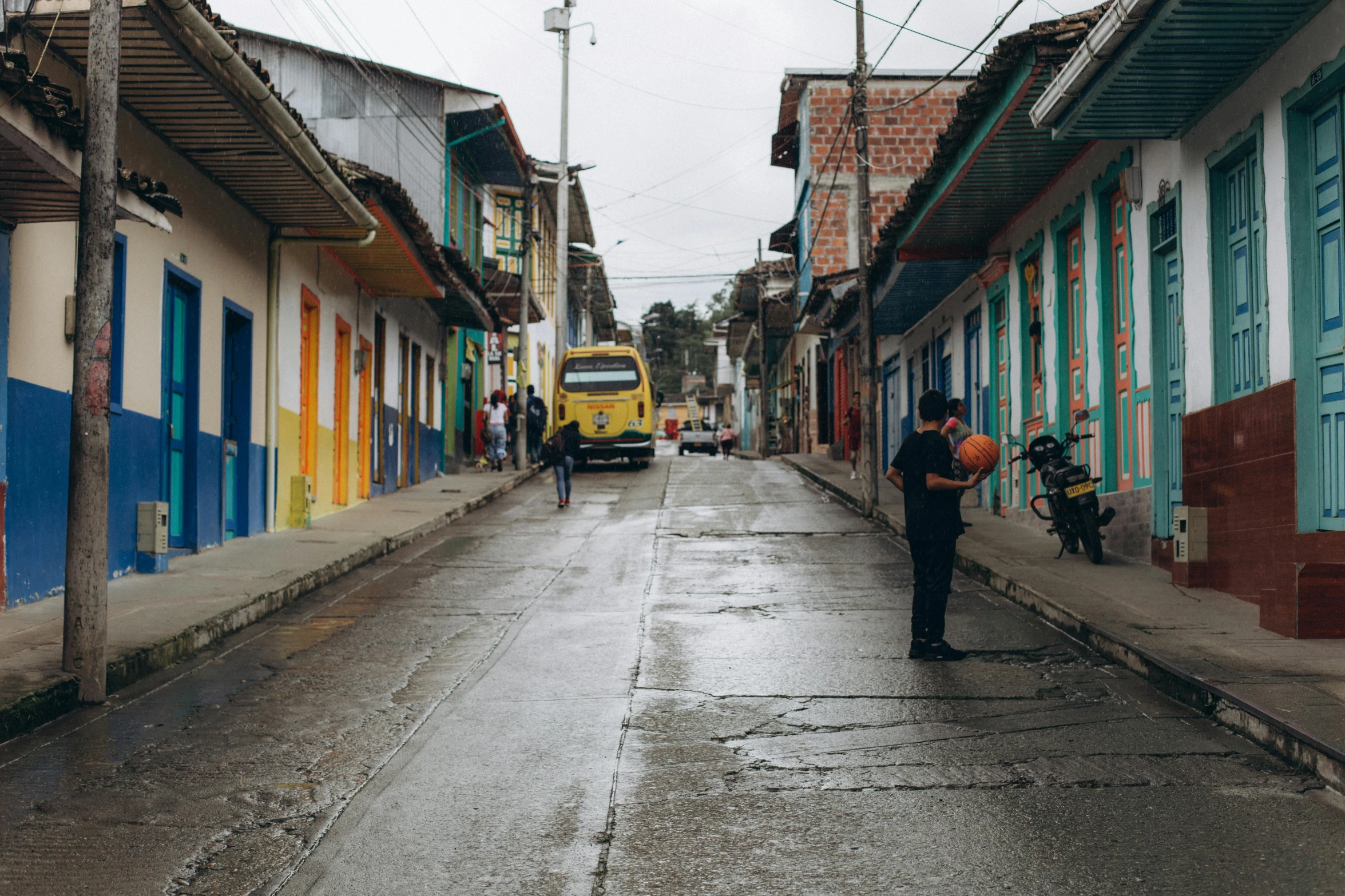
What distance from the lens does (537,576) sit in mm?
12227

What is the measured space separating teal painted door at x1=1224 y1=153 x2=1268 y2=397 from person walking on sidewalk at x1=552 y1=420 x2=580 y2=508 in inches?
484

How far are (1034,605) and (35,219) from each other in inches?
298

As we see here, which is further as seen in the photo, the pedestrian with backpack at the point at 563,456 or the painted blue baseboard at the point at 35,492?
the pedestrian with backpack at the point at 563,456

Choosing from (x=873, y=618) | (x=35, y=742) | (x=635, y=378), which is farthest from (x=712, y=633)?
(x=635, y=378)

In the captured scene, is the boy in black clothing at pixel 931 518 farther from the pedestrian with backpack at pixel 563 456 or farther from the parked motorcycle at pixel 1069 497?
the pedestrian with backpack at pixel 563 456

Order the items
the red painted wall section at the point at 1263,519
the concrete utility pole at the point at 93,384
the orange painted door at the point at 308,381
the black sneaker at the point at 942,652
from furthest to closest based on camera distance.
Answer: the orange painted door at the point at 308,381 < the black sneaker at the point at 942,652 < the red painted wall section at the point at 1263,519 < the concrete utility pole at the point at 93,384

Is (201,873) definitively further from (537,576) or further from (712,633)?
(537,576)

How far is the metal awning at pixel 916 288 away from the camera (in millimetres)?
18656

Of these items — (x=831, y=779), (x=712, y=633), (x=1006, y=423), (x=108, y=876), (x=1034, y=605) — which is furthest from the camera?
(x=1006, y=423)

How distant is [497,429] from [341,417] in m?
10.6

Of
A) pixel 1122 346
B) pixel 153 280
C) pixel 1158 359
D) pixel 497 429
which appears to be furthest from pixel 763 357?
pixel 153 280

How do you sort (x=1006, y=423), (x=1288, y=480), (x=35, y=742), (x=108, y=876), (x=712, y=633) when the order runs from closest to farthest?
1. (x=108, y=876)
2. (x=35, y=742)
3. (x=1288, y=480)
4. (x=712, y=633)
5. (x=1006, y=423)

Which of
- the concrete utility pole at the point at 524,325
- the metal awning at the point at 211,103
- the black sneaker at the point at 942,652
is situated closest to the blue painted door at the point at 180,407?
the metal awning at the point at 211,103

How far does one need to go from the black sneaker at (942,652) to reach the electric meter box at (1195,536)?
9.00ft
